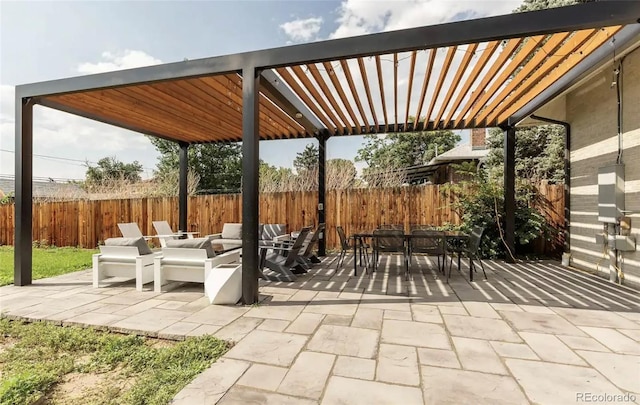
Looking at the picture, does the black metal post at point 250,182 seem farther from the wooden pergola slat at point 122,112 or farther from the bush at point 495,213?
the bush at point 495,213

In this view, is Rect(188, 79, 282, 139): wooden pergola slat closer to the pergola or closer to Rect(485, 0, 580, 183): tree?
the pergola

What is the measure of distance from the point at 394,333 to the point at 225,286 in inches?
77.5

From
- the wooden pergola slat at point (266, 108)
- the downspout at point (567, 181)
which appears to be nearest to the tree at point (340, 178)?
the wooden pergola slat at point (266, 108)

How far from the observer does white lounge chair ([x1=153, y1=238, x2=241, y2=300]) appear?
4230 mm

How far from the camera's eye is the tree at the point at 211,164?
16.8 metres

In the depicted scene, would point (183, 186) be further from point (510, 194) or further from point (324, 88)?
point (510, 194)

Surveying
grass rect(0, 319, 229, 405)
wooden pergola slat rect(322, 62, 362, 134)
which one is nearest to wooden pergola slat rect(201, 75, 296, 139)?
wooden pergola slat rect(322, 62, 362, 134)

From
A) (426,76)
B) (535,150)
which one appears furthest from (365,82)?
(535,150)

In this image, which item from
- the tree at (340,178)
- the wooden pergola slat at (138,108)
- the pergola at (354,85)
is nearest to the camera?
the pergola at (354,85)

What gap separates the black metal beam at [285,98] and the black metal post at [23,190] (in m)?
3.64

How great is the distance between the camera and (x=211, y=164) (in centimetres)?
1711

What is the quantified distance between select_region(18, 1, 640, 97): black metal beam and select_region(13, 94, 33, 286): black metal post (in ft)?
4.76

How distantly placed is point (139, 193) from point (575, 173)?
14.7 m

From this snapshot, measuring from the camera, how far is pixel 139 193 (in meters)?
13.5
